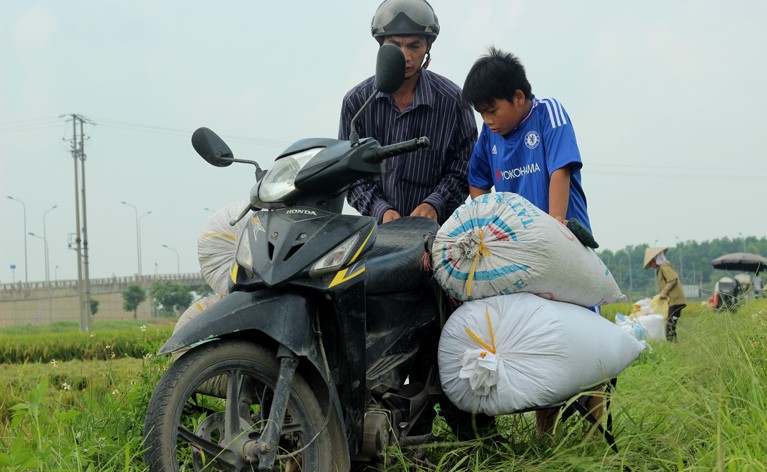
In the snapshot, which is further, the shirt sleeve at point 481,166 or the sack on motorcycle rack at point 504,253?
the shirt sleeve at point 481,166

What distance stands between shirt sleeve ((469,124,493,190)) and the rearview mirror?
1.31 metres

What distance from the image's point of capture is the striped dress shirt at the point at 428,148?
420 centimetres

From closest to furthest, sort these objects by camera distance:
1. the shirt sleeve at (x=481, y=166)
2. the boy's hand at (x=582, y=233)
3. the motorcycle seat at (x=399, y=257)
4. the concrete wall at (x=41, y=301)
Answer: the motorcycle seat at (x=399, y=257), the boy's hand at (x=582, y=233), the shirt sleeve at (x=481, y=166), the concrete wall at (x=41, y=301)

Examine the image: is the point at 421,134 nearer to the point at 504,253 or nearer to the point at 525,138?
the point at 525,138

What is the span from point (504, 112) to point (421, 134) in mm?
544

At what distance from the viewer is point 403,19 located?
13.2ft

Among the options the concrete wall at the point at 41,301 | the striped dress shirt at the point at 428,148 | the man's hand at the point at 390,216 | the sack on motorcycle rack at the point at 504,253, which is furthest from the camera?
the concrete wall at the point at 41,301

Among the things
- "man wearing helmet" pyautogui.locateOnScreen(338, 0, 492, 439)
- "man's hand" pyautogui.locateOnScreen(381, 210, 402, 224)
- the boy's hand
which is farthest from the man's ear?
"man's hand" pyautogui.locateOnScreen(381, 210, 402, 224)

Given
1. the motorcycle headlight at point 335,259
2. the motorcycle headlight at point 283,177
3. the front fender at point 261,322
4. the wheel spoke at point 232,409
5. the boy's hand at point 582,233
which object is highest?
the motorcycle headlight at point 283,177

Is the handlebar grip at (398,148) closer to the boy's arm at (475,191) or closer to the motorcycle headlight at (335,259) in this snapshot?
the motorcycle headlight at (335,259)

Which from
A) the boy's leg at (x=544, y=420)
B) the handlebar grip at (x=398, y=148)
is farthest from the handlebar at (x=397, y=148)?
the boy's leg at (x=544, y=420)

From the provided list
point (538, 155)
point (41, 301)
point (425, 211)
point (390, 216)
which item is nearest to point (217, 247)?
point (390, 216)

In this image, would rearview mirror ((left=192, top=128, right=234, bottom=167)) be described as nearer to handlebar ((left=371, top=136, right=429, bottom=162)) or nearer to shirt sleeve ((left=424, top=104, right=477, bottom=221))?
handlebar ((left=371, top=136, right=429, bottom=162))

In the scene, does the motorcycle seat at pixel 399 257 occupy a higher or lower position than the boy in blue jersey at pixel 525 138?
lower
